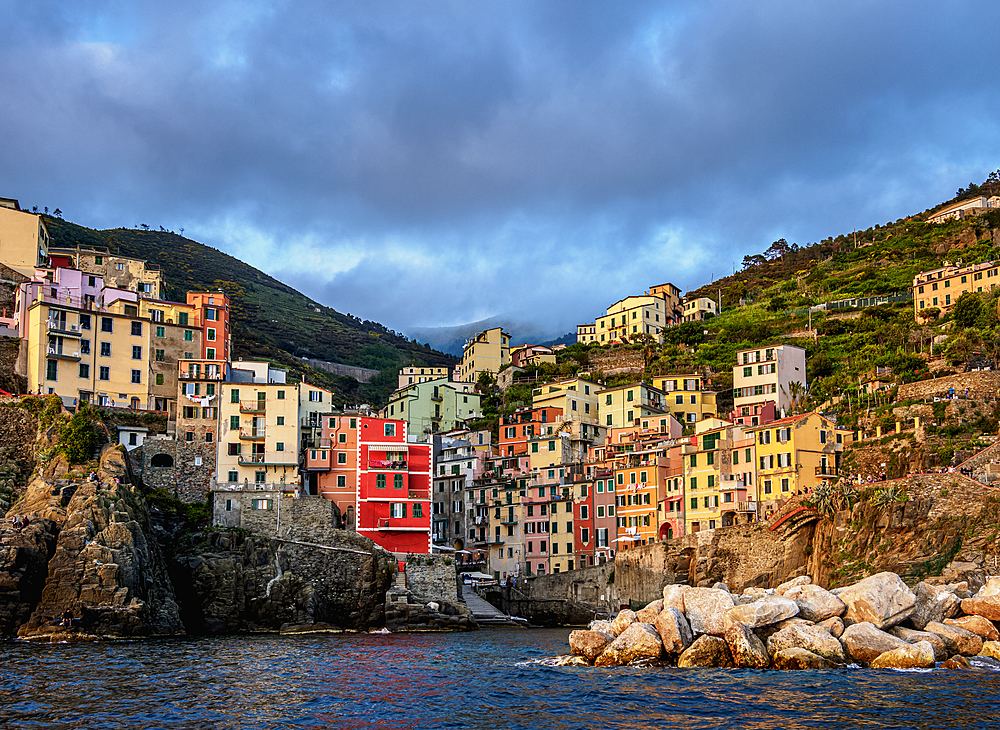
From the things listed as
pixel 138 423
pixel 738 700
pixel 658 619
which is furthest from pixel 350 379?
pixel 738 700

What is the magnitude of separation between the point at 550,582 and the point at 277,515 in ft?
74.0

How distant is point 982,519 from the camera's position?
5544cm

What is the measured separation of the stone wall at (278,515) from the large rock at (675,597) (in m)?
34.8

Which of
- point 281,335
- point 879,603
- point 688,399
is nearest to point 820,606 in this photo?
point 879,603

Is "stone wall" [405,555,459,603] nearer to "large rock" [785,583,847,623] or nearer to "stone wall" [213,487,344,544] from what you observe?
"stone wall" [213,487,344,544]

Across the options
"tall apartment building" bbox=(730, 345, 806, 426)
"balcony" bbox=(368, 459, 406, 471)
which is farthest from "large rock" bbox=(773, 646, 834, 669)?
"tall apartment building" bbox=(730, 345, 806, 426)

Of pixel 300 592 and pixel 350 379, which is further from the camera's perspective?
pixel 350 379

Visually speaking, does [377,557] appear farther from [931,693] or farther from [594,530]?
[931,693]

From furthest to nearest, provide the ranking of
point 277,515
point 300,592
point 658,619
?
point 277,515, point 300,592, point 658,619

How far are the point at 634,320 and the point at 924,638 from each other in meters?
90.5

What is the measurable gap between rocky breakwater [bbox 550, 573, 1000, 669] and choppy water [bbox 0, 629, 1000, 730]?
1.37 metres

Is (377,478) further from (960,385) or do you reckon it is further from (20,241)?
(960,385)

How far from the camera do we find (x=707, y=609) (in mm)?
41656

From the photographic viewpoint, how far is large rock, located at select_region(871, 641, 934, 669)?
37.2 metres
